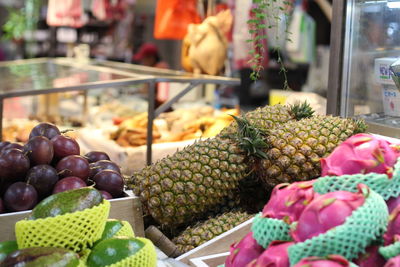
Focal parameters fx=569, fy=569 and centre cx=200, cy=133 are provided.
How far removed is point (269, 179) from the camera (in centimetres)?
185

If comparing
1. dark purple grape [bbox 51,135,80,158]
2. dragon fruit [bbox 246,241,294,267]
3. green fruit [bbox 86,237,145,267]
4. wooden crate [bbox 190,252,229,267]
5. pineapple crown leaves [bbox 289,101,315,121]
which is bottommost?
wooden crate [bbox 190,252,229,267]

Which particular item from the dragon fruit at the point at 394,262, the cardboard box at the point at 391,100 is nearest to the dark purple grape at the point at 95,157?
the cardboard box at the point at 391,100

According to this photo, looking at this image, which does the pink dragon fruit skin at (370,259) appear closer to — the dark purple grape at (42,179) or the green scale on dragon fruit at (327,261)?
the green scale on dragon fruit at (327,261)

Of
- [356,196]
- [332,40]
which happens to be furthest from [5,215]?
[332,40]

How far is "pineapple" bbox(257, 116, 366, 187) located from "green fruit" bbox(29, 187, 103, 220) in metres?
0.62

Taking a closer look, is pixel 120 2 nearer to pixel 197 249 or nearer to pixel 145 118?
pixel 145 118

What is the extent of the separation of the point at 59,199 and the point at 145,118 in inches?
124

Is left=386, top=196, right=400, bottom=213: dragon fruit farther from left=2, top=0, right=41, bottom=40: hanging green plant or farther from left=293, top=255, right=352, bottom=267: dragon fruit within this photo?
left=2, top=0, right=41, bottom=40: hanging green plant

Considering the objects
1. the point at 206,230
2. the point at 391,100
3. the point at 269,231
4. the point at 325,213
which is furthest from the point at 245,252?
the point at 391,100

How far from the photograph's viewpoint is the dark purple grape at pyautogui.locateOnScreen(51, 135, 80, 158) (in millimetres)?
1824

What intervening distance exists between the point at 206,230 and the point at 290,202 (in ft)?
2.20

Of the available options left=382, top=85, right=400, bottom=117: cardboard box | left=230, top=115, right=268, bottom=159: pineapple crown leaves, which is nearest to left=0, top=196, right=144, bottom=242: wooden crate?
left=230, top=115, right=268, bottom=159: pineapple crown leaves

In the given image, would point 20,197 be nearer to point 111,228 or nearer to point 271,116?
point 111,228

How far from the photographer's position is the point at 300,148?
181 centimetres
